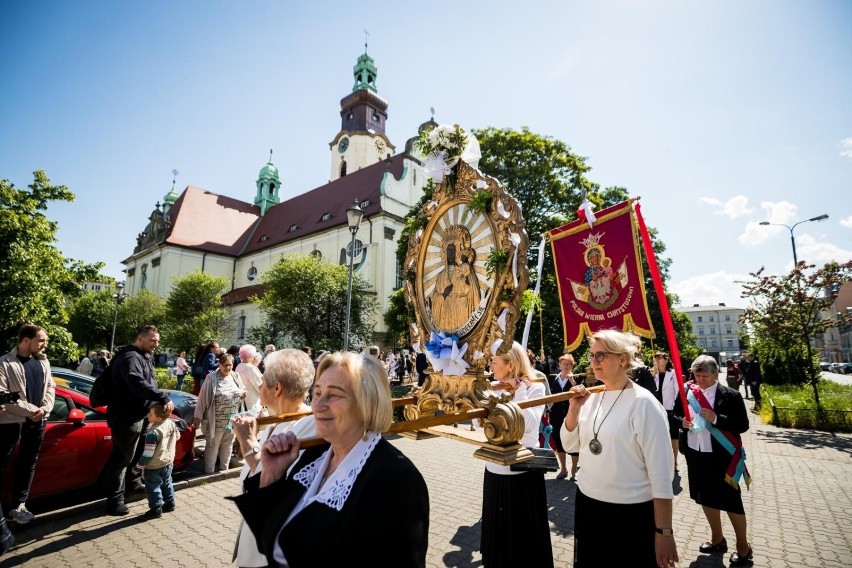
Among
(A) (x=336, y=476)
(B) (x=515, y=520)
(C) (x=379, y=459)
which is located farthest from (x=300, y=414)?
(B) (x=515, y=520)

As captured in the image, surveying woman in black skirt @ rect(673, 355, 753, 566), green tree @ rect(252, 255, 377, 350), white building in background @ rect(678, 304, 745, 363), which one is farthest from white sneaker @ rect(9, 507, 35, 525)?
white building in background @ rect(678, 304, 745, 363)

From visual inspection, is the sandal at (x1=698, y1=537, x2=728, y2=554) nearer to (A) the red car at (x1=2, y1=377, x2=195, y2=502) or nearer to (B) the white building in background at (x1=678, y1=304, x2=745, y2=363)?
(A) the red car at (x1=2, y1=377, x2=195, y2=502)

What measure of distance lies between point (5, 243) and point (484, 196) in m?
16.9

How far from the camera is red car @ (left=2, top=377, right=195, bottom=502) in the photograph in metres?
4.84

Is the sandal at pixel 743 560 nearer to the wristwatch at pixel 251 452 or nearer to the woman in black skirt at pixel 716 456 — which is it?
the woman in black skirt at pixel 716 456

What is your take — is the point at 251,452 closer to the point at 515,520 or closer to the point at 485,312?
the point at 485,312

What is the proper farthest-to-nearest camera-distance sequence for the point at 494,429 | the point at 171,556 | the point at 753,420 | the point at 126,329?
the point at 126,329 → the point at 753,420 → the point at 171,556 → the point at 494,429

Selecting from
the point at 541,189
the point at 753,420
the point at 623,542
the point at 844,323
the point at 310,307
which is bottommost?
the point at 753,420

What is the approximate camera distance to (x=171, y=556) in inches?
157

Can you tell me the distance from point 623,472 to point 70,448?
6.26 m

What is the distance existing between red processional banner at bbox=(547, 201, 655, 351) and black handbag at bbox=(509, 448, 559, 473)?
1938mm

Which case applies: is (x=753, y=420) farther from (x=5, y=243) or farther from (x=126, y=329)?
(x=126, y=329)

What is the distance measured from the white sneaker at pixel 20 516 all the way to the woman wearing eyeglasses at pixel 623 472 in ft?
18.6

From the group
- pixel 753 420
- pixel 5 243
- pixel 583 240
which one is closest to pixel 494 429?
pixel 583 240
